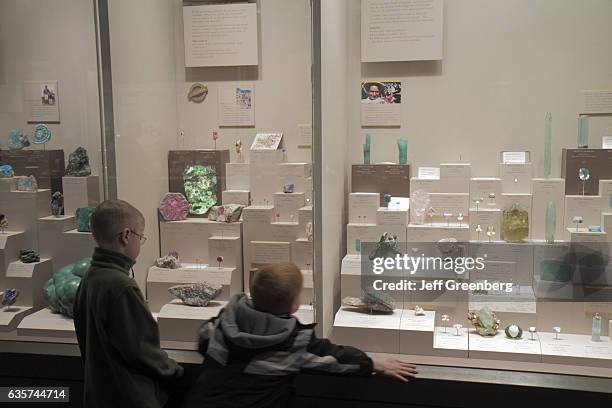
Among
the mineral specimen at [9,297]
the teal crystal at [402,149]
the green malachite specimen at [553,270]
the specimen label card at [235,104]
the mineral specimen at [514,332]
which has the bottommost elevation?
the mineral specimen at [514,332]

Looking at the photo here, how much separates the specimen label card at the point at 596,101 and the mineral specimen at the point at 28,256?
3383mm

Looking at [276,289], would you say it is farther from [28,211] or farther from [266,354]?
[28,211]

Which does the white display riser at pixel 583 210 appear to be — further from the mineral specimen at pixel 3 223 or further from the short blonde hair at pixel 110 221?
the mineral specimen at pixel 3 223

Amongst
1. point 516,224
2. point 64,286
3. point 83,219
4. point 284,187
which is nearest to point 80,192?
point 83,219

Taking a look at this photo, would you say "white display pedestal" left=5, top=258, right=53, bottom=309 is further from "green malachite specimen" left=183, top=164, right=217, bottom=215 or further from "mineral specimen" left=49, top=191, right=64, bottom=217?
"green malachite specimen" left=183, top=164, right=217, bottom=215

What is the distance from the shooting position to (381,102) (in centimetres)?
422

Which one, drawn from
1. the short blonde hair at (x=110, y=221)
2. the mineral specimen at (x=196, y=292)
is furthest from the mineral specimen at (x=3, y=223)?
the short blonde hair at (x=110, y=221)

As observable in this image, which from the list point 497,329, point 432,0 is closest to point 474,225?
point 497,329

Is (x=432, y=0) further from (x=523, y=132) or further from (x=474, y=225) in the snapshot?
(x=474, y=225)

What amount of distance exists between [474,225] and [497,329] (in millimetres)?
635

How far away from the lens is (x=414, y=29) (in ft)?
13.2

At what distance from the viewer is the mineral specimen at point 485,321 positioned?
11.7ft

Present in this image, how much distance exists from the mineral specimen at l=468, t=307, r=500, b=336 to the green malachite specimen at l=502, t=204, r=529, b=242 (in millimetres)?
468

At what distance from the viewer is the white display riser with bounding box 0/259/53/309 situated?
11.4 feet
